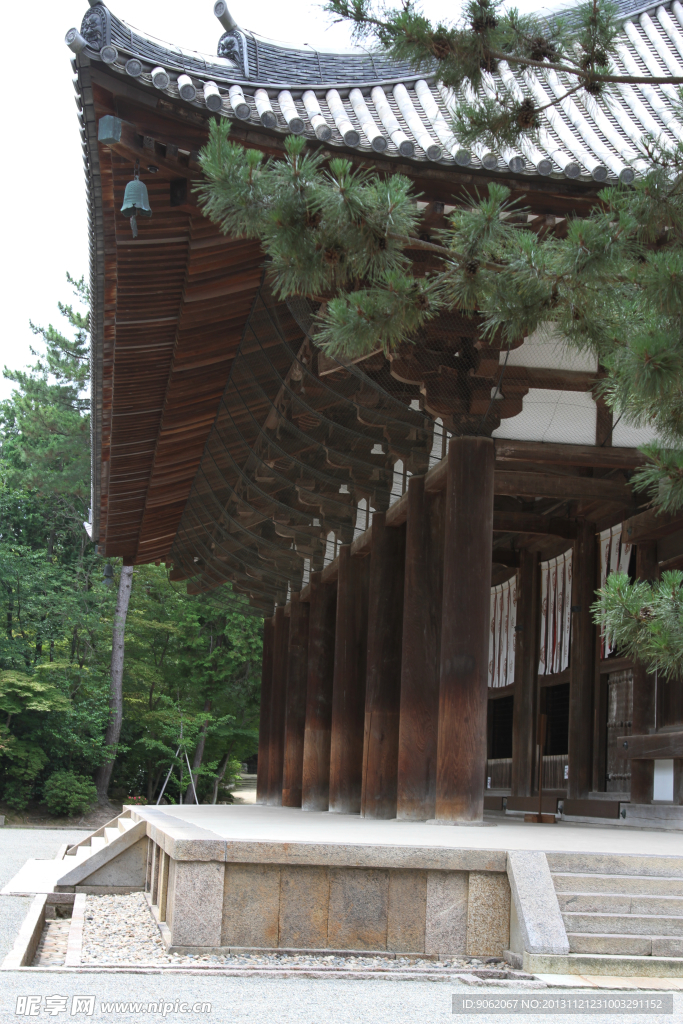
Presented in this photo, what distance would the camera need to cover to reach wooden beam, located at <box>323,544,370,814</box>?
457 inches

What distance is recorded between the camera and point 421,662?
8.65 meters

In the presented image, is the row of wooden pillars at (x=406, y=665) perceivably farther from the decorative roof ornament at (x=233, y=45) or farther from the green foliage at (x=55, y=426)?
the green foliage at (x=55, y=426)

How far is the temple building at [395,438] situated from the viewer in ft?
20.5

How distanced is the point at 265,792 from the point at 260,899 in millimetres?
12855

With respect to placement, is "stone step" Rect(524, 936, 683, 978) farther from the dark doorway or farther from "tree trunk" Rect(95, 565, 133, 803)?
"tree trunk" Rect(95, 565, 133, 803)

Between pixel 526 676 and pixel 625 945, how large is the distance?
798 cm

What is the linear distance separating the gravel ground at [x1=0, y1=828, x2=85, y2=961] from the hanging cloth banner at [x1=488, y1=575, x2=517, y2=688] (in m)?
6.50

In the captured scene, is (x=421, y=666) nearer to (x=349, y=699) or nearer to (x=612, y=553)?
(x=349, y=699)

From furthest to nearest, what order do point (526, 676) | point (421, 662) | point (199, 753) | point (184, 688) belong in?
point (184, 688) < point (199, 753) < point (526, 676) < point (421, 662)

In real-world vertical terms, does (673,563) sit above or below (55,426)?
below

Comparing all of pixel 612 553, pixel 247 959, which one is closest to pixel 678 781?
pixel 612 553

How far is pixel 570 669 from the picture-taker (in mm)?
11789

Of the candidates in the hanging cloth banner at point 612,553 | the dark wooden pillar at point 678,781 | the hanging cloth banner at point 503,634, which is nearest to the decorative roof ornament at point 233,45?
the hanging cloth banner at point 612,553

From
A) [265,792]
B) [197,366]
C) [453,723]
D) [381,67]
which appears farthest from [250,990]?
[265,792]
